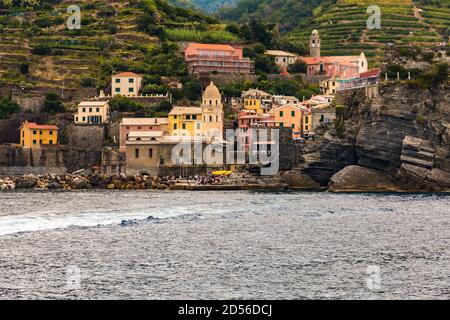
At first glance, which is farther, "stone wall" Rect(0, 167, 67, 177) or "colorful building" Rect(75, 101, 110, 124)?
"colorful building" Rect(75, 101, 110, 124)

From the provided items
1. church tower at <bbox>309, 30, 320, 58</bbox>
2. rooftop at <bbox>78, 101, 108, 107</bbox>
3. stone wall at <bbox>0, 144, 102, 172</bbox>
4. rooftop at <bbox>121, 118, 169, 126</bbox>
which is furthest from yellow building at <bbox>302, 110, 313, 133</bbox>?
church tower at <bbox>309, 30, 320, 58</bbox>

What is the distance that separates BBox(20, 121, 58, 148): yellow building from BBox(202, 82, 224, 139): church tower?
12695mm

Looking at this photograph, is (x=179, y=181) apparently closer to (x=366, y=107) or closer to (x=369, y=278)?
(x=366, y=107)

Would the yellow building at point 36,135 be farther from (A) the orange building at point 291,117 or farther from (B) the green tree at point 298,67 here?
(B) the green tree at point 298,67

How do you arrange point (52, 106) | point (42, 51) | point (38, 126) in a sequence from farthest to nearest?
point (42, 51) < point (52, 106) < point (38, 126)

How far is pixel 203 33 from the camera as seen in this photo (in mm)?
123562

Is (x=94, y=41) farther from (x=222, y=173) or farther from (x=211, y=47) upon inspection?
(x=222, y=173)

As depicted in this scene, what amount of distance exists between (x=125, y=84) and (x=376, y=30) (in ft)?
124

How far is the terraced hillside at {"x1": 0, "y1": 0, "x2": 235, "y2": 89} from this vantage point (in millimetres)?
110812

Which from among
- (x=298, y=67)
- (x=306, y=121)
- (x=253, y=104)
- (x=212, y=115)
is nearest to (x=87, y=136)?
(x=212, y=115)

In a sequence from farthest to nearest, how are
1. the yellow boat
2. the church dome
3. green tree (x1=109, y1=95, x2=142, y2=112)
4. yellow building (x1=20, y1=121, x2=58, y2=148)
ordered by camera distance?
1. green tree (x1=109, y1=95, x2=142, y2=112)
2. the church dome
3. yellow building (x1=20, y1=121, x2=58, y2=148)
4. the yellow boat

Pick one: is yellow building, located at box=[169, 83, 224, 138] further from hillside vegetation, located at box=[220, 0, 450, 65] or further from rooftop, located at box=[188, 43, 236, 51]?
hillside vegetation, located at box=[220, 0, 450, 65]

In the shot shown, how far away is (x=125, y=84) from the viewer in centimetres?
10644
